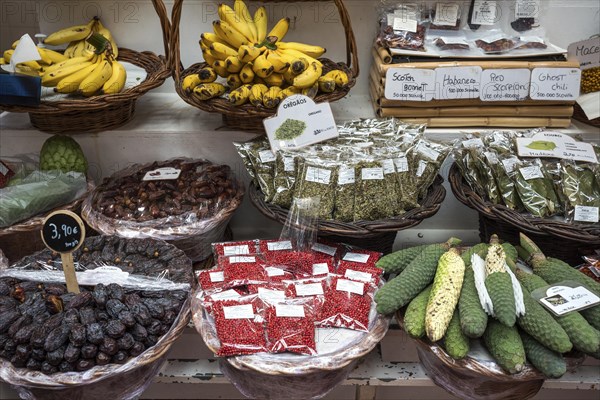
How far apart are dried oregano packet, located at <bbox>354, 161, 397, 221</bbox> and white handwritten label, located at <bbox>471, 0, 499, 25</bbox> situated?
0.91m

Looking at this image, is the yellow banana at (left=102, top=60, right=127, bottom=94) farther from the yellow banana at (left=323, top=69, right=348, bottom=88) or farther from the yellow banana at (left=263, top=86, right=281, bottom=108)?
the yellow banana at (left=323, top=69, right=348, bottom=88)

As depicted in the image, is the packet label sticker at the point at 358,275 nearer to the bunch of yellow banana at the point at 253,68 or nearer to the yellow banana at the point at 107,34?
the bunch of yellow banana at the point at 253,68

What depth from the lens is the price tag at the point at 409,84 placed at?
1838 mm

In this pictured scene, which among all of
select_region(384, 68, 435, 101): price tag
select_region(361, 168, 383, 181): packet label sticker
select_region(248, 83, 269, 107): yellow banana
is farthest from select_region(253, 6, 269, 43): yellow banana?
select_region(361, 168, 383, 181): packet label sticker

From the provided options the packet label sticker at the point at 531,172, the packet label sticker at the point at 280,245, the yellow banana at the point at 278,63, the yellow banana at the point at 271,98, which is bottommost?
the packet label sticker at the point at 280,245

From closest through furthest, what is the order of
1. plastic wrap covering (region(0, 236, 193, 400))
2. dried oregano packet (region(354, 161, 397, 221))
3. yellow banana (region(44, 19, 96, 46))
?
plastic wrap covering (region(0, 236, 193, 400))
dried oregano packet (region(354, 161, 397, 221))
yellow banana (region(44, 19, 96, 46))

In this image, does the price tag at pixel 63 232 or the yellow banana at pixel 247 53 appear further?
the yellow banana at pixel 247 53

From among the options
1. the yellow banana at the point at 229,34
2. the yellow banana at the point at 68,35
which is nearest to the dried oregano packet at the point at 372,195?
the yellow banana at the point at 229,34

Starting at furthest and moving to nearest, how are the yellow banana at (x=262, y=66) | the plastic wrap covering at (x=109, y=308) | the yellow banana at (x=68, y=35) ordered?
the yellow banana at (x=68, y=35)
the yellow banana at (x=262, y=66)
the plastic wrap covering at (x=109, y=308)

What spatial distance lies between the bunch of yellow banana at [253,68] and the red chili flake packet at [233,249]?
18.0 inches

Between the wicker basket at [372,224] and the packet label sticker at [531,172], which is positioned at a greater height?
the packet label sticker at [531,172]

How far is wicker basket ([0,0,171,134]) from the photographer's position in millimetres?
1704

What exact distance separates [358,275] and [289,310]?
0.25 metres

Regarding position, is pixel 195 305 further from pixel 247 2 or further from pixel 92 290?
pixel 247 2
